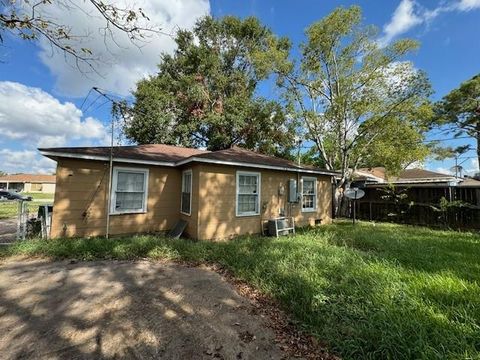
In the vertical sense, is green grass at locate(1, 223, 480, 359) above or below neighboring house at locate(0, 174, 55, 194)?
below

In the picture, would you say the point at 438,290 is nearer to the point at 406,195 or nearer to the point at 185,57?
the point at 406,195

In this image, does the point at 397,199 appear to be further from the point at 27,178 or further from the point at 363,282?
the point at 27,178

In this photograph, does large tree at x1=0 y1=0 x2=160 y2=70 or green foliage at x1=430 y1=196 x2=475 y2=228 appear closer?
large tree at x1=0 y1=0 x2=160 y2=70

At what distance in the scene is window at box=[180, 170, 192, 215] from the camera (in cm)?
831

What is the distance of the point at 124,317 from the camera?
3.29 metres

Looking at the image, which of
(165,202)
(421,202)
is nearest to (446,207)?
(421,202)

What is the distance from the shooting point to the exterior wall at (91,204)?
691 cm

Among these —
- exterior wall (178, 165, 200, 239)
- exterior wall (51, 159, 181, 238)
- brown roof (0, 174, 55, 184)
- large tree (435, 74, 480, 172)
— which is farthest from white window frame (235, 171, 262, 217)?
brown roof (0, 174, 55, 184)

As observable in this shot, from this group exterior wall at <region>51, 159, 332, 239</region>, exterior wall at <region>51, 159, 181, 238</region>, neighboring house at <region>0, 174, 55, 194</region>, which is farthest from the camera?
neighboring house at <region>0, 174, 55, 194</region>

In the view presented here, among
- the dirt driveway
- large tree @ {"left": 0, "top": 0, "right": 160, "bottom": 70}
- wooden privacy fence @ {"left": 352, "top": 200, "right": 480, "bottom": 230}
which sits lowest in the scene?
the dirt driveway

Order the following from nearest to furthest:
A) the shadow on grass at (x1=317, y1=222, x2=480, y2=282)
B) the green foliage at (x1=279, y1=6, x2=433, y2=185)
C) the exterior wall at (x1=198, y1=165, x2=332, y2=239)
A: the shadow on grass at (x1=317, y1=222, x2=480, y2=282)
the exterior wall at (x1=198, y1=165, x2=332, y2=239)
the green foliage at (x1=279, y1=6, x2=433, y2=185)

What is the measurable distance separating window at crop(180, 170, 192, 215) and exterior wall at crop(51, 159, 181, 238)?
2.17 feet

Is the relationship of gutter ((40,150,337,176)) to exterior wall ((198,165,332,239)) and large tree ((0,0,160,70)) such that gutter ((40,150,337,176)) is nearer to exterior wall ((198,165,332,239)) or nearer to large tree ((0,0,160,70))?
exterior wall ((198,165,332,239))

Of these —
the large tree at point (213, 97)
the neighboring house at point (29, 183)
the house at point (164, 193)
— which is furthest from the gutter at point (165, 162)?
the neighboring house at point (29, 183)
